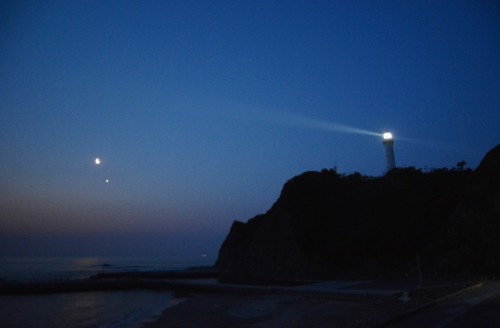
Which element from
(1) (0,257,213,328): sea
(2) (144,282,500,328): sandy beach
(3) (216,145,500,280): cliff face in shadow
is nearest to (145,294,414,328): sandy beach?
(2) (144,282,500,328): sandy beach

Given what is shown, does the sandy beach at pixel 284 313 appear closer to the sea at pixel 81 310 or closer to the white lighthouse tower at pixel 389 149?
the sea at pixel 81 310

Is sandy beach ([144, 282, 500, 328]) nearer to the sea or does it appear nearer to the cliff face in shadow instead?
the sea

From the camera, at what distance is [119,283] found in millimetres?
36312

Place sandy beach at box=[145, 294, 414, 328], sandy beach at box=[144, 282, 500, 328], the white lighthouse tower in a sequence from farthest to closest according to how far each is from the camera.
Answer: the white lighthouse tower
sandy beach at box=[145, 294, 414, 328]
sandy beach at box=[144, 282, 500, 328]

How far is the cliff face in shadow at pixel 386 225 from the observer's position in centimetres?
2852

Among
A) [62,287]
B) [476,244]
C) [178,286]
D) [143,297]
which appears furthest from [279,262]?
[62,287]

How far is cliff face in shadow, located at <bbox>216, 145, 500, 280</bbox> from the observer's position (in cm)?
2852

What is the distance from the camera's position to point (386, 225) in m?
33.2

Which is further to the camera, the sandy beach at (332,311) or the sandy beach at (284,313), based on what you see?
the sandy beach at (284,313)

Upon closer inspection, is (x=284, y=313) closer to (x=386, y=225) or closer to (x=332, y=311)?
(x=332, y=311)

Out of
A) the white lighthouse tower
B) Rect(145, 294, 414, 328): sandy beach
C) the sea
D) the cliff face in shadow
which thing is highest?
the white lighthouse tower

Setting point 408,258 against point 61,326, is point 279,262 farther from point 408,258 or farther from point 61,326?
point 61,326

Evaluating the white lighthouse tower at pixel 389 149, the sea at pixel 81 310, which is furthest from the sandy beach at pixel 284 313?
the white lighthouse tower at pixel 389 149

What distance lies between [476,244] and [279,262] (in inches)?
679
